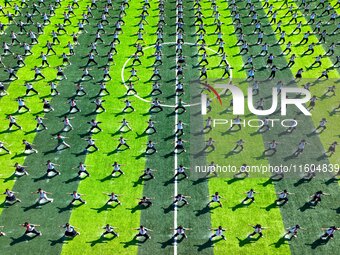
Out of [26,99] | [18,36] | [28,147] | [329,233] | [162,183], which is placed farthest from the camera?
[18,36]

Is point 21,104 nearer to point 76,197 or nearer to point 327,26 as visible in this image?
point 76,197

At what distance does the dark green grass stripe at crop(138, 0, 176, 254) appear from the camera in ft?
74.4

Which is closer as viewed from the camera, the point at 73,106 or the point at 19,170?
the point at 19,170

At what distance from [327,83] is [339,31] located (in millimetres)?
13302

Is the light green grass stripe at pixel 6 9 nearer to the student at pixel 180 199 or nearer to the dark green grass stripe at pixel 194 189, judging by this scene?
the dark green grass stripe at pixel 194 189

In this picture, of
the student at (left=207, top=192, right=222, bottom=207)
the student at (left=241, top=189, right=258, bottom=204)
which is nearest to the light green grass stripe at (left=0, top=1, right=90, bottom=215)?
the student at (left=207, top=192, right=222, bottom=207)

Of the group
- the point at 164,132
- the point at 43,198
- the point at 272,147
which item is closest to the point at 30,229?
the point at 43,198

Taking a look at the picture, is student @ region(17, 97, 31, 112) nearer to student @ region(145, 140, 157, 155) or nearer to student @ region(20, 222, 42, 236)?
student @ region(145, 140, 157, 155)

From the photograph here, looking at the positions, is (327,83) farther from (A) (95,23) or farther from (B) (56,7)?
(B) (56,7)

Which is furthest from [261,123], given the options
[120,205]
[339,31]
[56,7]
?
[56,7]

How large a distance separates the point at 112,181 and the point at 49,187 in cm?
459

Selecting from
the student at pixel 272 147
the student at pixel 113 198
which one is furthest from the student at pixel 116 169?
the student at pixel 272 147

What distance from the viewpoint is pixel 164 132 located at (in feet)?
→ 101

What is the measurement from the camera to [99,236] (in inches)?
904
